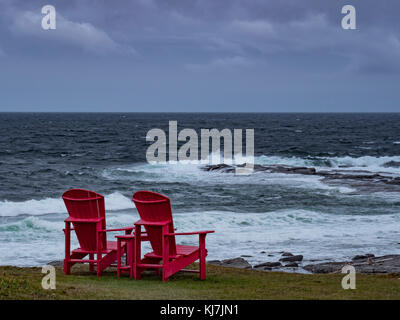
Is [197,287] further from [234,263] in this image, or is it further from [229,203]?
[229,203]

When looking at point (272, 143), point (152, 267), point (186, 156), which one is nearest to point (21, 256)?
point (152, 267)

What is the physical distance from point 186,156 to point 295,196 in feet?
85.4

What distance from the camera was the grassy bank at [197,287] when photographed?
27.7 ft

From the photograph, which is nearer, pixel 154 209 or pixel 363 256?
pixel 154 209

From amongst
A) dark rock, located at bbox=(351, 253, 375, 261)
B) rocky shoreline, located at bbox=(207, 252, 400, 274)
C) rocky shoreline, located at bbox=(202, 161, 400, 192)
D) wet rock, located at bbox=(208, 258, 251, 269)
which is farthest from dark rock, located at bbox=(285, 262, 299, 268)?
rocky shoreline, located at bbox=(202, 161, 400, 192)

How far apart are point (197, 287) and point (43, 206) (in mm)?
18169

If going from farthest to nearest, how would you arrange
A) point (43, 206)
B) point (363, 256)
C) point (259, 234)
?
point (43, 206), point (259, 234), point (363, 256)

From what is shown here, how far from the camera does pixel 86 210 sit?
10711 millimetres

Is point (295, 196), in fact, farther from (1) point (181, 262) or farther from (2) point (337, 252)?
(1) point (181, 262)

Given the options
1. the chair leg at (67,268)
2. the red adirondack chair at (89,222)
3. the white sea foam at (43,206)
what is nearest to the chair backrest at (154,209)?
the red adirondack chair at (89,222)

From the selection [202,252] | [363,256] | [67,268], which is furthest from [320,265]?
[67,268]

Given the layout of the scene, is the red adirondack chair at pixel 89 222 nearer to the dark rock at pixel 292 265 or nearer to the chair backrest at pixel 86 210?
the chair backrest at pixel 86 210

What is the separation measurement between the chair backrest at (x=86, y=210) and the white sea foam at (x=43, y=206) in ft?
48.6

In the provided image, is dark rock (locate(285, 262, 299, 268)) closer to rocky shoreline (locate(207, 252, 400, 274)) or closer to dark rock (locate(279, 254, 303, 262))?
rocky shoreline (locate(207, 252, 400, 274))
